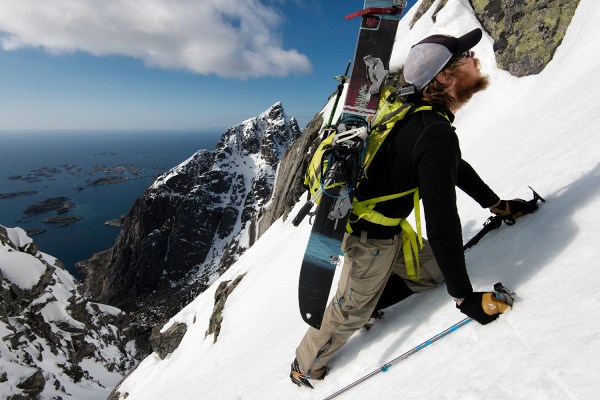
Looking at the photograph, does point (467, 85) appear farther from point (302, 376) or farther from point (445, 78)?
point (302, 376)

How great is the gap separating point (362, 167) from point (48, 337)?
56.9 m

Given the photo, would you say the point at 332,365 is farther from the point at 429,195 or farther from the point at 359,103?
the point at 359,103

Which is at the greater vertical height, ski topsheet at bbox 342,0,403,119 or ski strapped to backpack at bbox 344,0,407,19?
ski strapped to backpack at bbox 344,0,407,19

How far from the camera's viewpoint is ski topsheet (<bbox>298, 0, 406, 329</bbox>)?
11.5 ft

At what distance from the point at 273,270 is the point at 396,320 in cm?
1100

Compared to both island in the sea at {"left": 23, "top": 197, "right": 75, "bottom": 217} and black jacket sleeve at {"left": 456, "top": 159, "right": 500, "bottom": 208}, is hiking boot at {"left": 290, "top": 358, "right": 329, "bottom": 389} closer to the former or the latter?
black jacket sleeve at {"left": 456, "top": 159, "right": 500, "bottom": 208}

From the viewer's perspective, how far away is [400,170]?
2916 millimetres

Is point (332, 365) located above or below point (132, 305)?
above

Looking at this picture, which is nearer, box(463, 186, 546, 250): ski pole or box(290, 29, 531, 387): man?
box(290, 29, 531, 387): man

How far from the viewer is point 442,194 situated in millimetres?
2537

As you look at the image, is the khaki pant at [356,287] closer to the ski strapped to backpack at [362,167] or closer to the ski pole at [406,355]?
the ski strapped to backpack at [362,167]

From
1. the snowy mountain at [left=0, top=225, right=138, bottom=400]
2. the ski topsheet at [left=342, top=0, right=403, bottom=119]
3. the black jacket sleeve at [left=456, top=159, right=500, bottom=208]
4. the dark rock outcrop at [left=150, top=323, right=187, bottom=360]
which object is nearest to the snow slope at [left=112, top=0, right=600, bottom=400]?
the black jacket sleeve at [left=456, top=159, right=500, bottom=208]

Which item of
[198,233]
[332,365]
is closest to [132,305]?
[198,233]

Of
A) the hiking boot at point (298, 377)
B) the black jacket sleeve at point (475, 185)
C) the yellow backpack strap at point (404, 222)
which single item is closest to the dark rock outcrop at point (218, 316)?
the hiking boot at point (298, 377)
